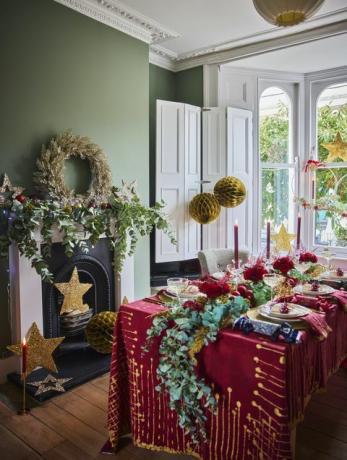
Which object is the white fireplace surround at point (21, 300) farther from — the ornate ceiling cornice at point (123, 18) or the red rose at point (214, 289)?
the ornate ceiling cornice at point (123, 18)

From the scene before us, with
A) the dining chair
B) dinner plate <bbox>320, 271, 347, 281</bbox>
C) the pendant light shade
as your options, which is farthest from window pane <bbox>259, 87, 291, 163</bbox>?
the pendant light shade

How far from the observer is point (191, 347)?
149cm

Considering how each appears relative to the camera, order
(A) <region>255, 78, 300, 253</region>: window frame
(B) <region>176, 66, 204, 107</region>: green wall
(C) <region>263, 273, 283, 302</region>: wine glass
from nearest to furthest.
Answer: (C) <region>263, 273, 283, 302</region>: wine glass → (B) <region>176, 66, 204, 107</region>: green wall → (A) <region>255, 78, 300, 253</region>: window frame

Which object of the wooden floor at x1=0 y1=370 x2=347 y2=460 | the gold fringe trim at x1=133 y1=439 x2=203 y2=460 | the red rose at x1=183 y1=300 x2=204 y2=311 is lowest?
the wooden floor at x1=0 y1=370 x2=347 y2=460

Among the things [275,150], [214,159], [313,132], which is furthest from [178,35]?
[313,132]

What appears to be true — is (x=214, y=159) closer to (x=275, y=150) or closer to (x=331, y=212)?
(x=275, y=150)

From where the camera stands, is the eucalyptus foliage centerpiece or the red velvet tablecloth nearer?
the red velvet tablecloth

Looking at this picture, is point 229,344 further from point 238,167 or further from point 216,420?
point 238,167

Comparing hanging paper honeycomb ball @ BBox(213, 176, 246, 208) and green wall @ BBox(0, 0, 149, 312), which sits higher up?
green wall @ BBox(0, 0, 149, 312)

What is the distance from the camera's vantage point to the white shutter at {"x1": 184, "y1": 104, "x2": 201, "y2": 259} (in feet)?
12.8

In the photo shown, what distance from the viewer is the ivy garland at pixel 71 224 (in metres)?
2.43

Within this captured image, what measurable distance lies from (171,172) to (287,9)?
6.82ft

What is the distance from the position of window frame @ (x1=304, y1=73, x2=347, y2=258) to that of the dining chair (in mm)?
1562

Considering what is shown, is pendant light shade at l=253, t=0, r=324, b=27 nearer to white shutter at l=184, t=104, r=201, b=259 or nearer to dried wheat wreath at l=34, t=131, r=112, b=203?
dried wheat wreath at l=34, t=131, r=112, b=203
